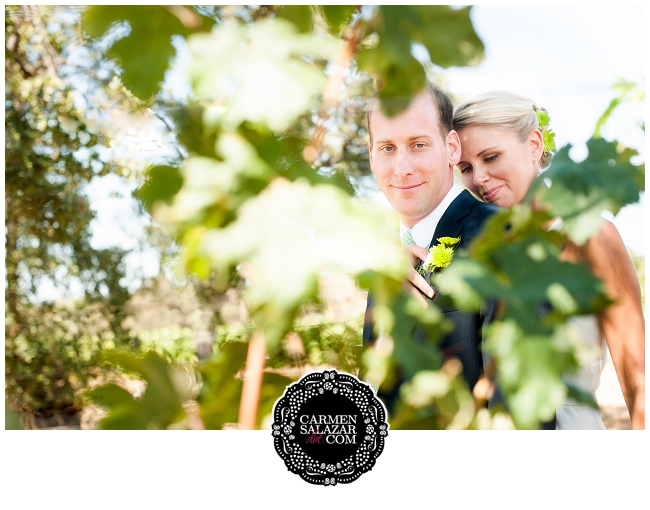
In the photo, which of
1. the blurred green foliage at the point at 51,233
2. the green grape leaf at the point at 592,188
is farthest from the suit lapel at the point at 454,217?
the blurred green foliage at the point at 51,233

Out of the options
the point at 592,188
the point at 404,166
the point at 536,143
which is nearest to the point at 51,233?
the point at 404,166

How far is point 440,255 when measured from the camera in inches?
40.3

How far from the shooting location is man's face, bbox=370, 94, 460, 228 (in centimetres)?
108

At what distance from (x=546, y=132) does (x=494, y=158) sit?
137mm

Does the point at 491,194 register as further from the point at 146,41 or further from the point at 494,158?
the point at 146,41

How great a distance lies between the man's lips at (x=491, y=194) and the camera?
1.16 m

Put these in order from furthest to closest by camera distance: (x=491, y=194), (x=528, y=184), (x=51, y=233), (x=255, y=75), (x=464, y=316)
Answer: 1. (x=51, y=233)
2. (x=491, y=194)
3. (x=528, y=184)
4. (x=464, y=316)
5. (x=255, y=75)

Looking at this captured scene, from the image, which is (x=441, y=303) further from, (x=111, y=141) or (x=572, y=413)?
(x=111, y=141)

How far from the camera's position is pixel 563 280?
529 mm

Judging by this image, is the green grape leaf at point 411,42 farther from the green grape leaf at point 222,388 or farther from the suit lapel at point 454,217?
the suit lapel at point 454,217

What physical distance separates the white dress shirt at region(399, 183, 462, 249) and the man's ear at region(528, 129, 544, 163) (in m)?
0.21

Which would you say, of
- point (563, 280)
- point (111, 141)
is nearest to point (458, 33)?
point (563, 280)

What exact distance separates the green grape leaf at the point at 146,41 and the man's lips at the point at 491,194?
80 cm
